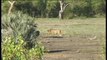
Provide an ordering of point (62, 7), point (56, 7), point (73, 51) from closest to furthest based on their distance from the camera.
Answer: point (73, 51), point (62, 7), point (56, 7)

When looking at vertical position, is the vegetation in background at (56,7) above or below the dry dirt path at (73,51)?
below

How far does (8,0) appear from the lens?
4869 centimetres

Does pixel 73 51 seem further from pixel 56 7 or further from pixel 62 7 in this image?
pixel 56 7

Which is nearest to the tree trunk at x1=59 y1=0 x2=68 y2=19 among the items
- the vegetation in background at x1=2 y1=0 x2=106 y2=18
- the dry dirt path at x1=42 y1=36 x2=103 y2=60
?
the vegetation in background at x1=2 y1=0 x2=106 y2=18

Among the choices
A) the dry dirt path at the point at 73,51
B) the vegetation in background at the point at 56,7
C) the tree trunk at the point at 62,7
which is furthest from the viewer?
the vegetation in background at the point at 56,7

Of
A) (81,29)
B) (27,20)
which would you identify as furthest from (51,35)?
(27,20)

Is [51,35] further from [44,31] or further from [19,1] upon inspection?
[19,1]

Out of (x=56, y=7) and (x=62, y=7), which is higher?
(x=62, y=7)

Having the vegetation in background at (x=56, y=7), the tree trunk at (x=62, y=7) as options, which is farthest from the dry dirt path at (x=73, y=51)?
the vegetation in background at (x=56, y=7)

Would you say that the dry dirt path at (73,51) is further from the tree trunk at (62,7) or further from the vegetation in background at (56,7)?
the vegetation in background at (56,7)

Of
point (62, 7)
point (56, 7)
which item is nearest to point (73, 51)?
point (62, 7)

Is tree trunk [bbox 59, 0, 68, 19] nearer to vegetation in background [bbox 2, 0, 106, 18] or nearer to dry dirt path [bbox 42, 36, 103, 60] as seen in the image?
vegetation in background [bbox 2, 0, 106, 18]

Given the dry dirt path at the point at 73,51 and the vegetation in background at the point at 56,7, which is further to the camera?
the vegetation in background at the point at 56,7

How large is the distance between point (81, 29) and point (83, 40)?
777cm
